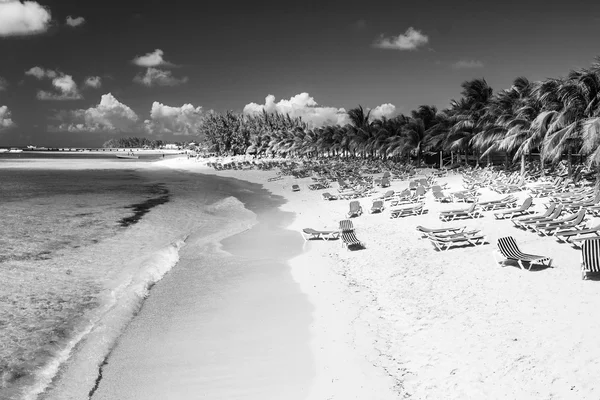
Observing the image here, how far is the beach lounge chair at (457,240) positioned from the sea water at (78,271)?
277 inches

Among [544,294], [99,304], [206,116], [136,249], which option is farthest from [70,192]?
[206,116]

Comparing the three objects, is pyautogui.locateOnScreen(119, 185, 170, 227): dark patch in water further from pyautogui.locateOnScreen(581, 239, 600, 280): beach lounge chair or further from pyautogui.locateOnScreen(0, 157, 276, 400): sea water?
pyautogui.locateOnScreen(581, 239, 600, 280): beach lounge chair

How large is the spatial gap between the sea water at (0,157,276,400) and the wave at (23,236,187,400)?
0.06 feet

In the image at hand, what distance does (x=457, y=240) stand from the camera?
10.4 meters

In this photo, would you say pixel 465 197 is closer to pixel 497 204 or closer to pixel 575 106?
pixel 497 204

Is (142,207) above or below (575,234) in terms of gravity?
below

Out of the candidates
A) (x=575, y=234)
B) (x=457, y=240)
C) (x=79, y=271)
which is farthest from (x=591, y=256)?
(x=79, y=271)

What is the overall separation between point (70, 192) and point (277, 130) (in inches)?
1997

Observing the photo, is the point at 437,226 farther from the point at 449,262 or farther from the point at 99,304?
the point at 99,304

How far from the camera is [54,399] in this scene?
5715 mm

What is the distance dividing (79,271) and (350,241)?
754 cm

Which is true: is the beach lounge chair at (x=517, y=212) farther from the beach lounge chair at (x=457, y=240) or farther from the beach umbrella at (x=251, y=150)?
the beach umbrella at (x=251, y=150)

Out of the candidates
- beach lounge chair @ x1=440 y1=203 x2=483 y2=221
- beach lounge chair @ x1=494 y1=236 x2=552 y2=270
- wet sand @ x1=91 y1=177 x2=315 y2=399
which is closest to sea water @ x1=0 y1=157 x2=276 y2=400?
wet sand @ x1=91 y1=177 x2=315 y2=399

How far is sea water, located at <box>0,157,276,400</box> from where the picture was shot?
6.78 metres
